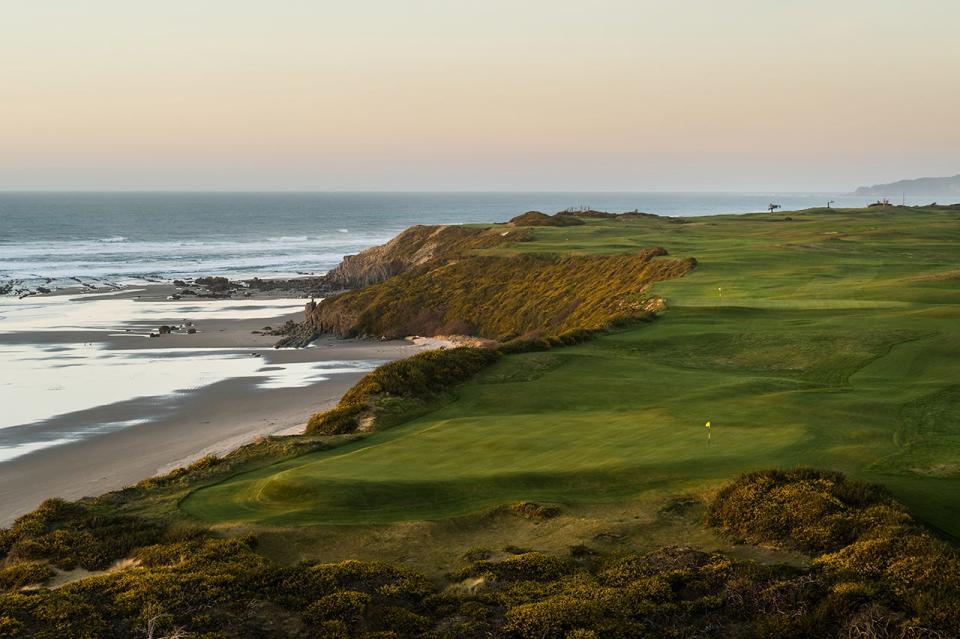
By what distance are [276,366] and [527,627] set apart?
37.1 metres

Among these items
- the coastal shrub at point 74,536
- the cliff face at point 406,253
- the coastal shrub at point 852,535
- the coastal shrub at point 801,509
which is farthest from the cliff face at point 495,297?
the coastal shrub at point 74,536

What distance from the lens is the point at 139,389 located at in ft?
133

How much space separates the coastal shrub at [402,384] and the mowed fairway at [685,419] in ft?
2.76

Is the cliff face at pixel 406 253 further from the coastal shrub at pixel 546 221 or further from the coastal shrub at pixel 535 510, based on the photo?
the coastal shrub at pixel 535 510

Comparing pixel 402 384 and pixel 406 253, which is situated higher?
pixel 406 253

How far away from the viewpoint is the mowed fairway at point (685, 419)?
57.0 feet

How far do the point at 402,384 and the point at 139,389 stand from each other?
18940 millimetres

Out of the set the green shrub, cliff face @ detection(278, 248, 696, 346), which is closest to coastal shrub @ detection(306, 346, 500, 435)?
the green shrub

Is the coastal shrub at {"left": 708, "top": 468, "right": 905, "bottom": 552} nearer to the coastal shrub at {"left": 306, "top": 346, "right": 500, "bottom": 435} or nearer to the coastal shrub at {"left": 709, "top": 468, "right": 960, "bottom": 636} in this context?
the coastal shrub at {"left": 709, "top": 468, "right": 960, "bottom": 636}

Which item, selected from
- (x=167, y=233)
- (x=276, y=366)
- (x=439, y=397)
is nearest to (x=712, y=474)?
(x=439, y=397)

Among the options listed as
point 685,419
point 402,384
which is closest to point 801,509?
point 685,419

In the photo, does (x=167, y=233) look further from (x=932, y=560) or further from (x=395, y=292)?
(x=932, y=560)

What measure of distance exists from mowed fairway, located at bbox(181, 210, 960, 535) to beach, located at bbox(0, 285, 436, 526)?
964cm

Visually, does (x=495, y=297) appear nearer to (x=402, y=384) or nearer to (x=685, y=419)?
(x=402, y=384)
